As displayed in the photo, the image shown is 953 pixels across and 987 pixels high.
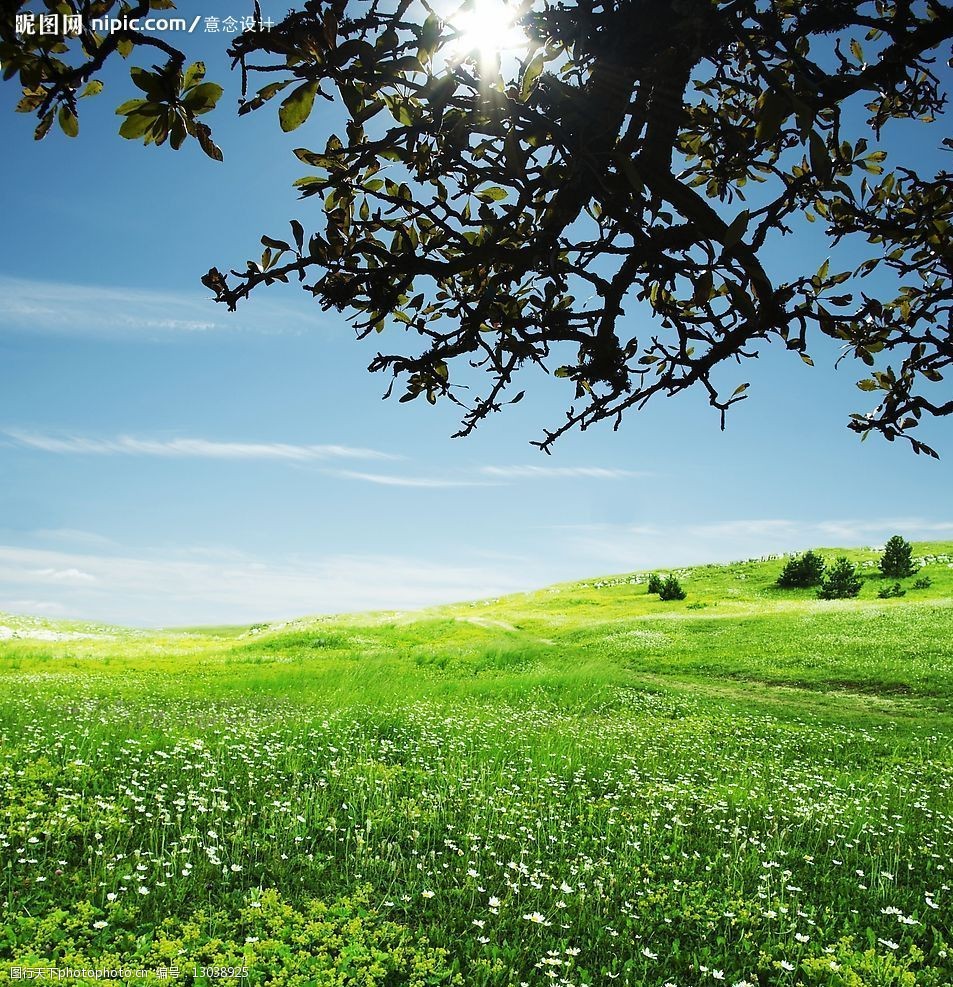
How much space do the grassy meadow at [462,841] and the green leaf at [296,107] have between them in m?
4.90

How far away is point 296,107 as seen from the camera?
8.77ft

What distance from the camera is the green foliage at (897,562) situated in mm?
55656

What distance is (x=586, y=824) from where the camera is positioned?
24.5 ft

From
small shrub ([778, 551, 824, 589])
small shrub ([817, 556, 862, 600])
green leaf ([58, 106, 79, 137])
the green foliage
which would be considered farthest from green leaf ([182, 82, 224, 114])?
the green foliage

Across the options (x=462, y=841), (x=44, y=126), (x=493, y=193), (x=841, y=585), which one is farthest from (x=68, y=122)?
(x=841, y=585)

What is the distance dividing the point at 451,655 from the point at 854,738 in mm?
15607

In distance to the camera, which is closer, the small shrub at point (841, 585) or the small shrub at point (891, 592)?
the small shrub at point (891, 592)

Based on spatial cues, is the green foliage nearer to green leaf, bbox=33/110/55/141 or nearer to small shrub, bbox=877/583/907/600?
small shrub, bbox=877/583/907/600

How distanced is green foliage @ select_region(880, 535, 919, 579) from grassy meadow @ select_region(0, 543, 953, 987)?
149 feet

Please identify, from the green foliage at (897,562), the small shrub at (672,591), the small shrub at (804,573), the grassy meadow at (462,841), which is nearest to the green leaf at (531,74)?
the grassy meadow at (462,841)

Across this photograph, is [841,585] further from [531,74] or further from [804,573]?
[531,74]

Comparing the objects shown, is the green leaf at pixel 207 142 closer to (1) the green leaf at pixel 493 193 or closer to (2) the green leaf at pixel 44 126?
(2) the green leaf at pixel 44 126

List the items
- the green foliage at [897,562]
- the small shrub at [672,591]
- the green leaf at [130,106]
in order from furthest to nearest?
the green foliage at [897,562] → the small shrub at [672,591] → the green leaf at [130,106]

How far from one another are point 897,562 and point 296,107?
64.5 meters
